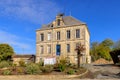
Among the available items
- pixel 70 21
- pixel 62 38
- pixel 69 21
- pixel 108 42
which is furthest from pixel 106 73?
pixel 108 42

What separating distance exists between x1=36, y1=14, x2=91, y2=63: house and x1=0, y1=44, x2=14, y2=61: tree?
20.8ft

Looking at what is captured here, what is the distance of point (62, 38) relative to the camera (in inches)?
1880

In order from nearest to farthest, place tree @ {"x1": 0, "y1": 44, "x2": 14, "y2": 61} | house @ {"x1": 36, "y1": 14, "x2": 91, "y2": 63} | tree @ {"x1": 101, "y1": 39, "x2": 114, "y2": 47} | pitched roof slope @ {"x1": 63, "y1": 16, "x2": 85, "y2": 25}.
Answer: house @ {"x1": 36, "y1": 14, "x2": 91, "y2": 63} < pitched roof slope @ {"x1": 63, "y1": 16, "x2": 85, "y2": 25} < tree @ {"x1": 0, "y1": 44, "x2": 14, "y2": 61} < tree @ {"x1": 101, "y1": 39, "x2": 114, "y2": 47}

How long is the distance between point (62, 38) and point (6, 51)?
43.5 ft

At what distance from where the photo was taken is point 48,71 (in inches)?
902

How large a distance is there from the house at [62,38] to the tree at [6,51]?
634cm

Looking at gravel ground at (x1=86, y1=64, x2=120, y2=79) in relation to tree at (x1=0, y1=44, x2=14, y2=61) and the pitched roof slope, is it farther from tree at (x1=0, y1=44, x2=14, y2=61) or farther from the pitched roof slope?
tree at (x1=0, y1=44, x2=14, y2=61)

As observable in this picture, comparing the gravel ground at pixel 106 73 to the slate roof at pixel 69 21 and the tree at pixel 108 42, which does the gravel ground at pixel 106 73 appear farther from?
the tree at pixel 108 42

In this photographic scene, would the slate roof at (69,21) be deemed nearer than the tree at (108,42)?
Yes

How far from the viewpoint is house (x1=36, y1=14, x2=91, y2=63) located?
45.6 metres

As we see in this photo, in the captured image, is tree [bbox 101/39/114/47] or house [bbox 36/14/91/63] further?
tree [bbox 101/39/114/47]

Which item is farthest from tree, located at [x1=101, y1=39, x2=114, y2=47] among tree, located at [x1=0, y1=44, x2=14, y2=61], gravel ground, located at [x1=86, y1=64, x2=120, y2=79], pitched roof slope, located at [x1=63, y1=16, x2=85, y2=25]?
gravel ground, located at [x1=86, y1=64, x2=120, y2=79]

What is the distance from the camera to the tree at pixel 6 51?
49.0 meters

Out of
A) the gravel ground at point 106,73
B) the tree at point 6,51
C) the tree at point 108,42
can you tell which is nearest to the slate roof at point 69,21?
the tree at point 6,51
